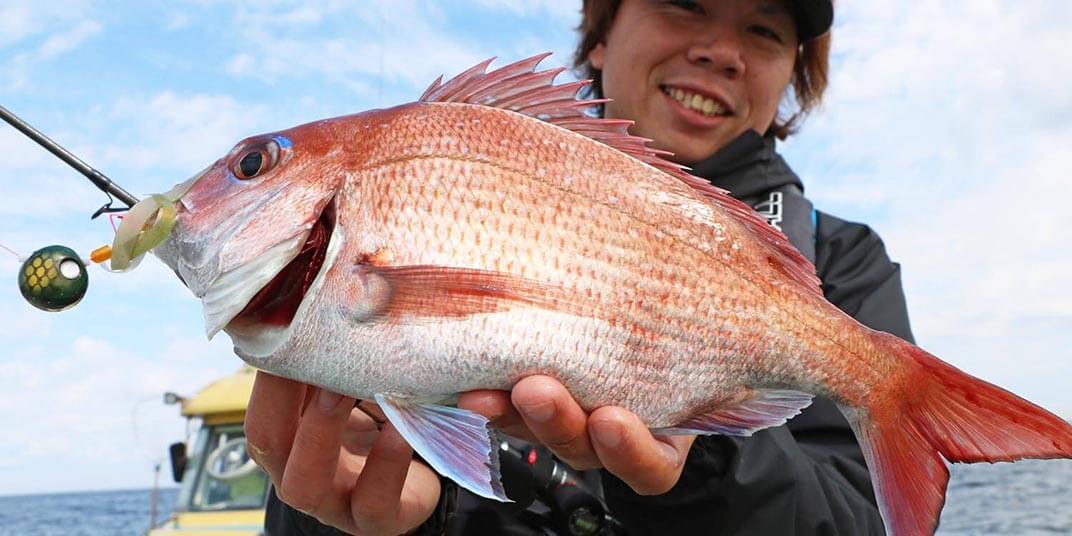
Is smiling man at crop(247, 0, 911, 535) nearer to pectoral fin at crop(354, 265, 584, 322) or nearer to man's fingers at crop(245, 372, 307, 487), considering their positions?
man's fingers at crop(245, 372, 307, 487)

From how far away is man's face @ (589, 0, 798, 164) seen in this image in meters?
3.25

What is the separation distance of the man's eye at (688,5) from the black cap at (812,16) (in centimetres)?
34

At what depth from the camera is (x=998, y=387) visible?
1.71 m

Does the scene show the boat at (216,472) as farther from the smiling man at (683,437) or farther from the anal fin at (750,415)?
the anal fin at (750,415)

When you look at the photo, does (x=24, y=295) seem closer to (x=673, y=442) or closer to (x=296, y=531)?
(x=296, y=531)

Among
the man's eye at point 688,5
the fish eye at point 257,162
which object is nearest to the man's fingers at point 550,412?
the fish eye at point 257,162

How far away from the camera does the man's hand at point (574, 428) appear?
1630 millimetres

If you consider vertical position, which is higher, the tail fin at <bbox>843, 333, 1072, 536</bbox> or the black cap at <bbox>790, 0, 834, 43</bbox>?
the black cap at <bbox>790, 0, 834, 43</bbox>

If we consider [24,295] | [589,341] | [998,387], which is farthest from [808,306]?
[24,295]

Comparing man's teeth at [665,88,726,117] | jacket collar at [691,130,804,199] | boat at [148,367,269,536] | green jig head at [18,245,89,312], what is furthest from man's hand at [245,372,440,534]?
boat at [148,367,269,536]

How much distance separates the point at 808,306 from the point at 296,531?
1721mm

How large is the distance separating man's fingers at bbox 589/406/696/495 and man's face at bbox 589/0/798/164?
1.59 metres

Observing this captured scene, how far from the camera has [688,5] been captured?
3.26 m

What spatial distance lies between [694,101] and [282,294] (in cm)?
205
